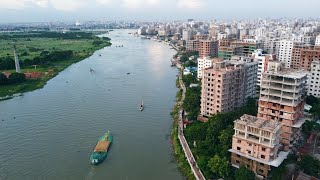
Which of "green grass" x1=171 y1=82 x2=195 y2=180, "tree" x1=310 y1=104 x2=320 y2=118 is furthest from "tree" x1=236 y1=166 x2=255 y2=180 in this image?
"tree" x1=310 y1=104 x2=320 y2=118

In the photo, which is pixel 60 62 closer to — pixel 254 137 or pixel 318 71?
pixel 318 71

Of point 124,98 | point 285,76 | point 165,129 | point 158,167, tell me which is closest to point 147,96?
point 124,98

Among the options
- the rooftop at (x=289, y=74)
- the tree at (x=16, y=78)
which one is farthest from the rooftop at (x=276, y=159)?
the tree at (x=16, y=78)

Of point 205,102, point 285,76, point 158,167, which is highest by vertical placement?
point 285,76

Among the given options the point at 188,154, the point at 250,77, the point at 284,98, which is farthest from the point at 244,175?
the point at 250,77

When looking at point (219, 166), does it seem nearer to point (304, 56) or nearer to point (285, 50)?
point (304, 56)
